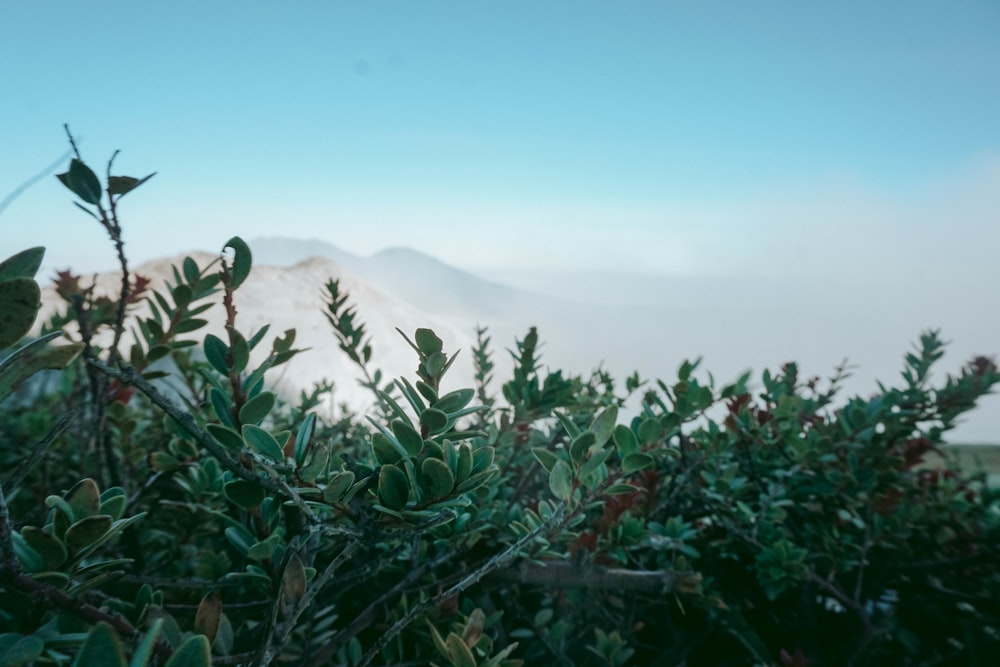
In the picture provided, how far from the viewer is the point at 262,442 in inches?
22.6

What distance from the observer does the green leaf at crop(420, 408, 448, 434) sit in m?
0.57

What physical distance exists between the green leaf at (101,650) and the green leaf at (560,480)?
0.43 metres

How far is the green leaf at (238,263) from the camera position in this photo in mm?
600

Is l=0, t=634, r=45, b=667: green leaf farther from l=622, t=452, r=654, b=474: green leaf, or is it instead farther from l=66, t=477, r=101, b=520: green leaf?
l=622, t=452, r=654, b=474: green leaf

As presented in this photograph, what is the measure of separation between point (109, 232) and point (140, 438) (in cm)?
98

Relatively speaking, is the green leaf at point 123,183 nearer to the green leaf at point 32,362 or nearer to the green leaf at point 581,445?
the green leaf at point 32,362

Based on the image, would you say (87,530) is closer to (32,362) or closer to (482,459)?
(32,362)

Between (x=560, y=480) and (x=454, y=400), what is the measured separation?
175mm

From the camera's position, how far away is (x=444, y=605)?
0.91 m

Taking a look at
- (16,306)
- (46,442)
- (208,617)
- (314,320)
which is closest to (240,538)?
(208,617)

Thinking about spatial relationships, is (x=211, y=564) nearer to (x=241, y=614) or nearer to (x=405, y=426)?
(x=241, y=614)

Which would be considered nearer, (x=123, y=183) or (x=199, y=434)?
(x=199, y=434)

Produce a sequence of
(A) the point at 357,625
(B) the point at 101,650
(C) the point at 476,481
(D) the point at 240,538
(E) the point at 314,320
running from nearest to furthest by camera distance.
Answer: (B) the point at 101,650, (C) the point at 476,481, (D) the point at 240,538, (A) the point at 357,625, (E) the point at 314,320

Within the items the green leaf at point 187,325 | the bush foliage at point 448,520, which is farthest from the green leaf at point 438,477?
the green leaf at point 187,325
